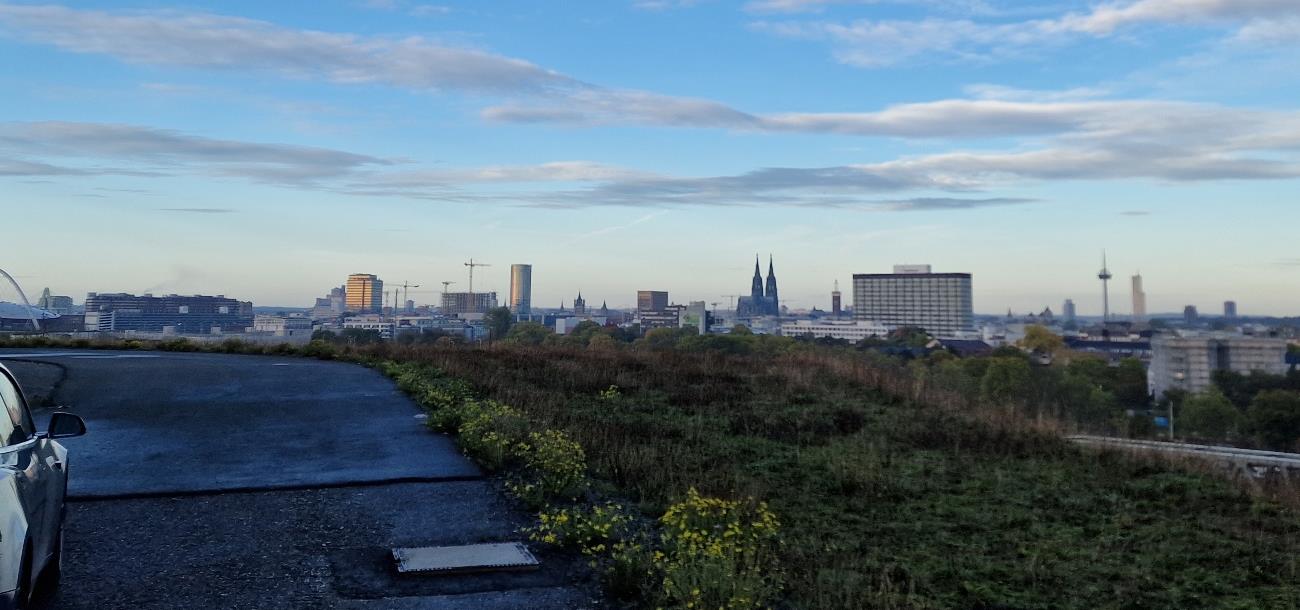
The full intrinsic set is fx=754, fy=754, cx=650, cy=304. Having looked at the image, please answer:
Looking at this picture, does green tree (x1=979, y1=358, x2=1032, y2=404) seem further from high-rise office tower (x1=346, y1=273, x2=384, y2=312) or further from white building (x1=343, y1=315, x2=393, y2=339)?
high-rise office tower (x1=346, y1=273, x2=384, y2=312)

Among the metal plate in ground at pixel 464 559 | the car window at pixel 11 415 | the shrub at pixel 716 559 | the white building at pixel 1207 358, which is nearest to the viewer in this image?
the car window at pixel 11 415

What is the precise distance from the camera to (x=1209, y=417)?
57.6m

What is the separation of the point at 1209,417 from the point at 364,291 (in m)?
173

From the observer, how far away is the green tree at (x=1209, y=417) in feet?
185

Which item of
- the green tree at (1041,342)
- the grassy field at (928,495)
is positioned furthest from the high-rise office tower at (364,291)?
the grassy field at (928,495)

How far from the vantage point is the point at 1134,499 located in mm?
8211

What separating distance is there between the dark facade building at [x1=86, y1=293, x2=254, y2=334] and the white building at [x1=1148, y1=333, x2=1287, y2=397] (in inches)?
3832

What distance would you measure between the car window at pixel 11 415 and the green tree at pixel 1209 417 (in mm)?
67881

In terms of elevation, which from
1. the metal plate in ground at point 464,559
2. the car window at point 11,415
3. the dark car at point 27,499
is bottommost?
the metal plate in ground at point 464,559

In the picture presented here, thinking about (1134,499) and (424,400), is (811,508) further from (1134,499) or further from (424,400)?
(424,400)

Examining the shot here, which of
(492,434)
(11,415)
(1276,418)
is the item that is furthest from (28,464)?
(1276,418)

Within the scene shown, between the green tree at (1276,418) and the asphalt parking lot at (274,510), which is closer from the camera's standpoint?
the asphalt parking lot at (274,510)

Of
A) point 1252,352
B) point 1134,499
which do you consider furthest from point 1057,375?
point 1134,499

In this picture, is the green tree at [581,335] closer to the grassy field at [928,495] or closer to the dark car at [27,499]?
the grassy field at [928,495]
